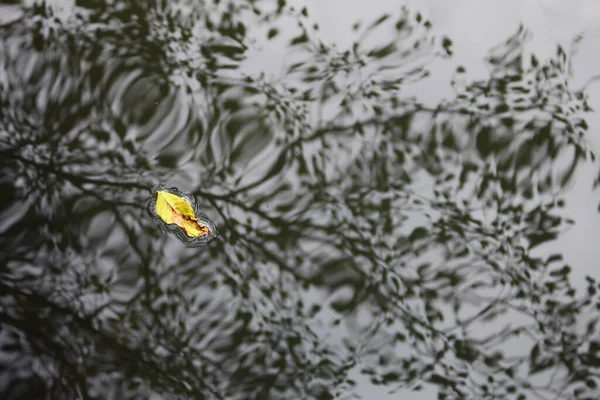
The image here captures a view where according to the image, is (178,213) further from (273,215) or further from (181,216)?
(273,215)

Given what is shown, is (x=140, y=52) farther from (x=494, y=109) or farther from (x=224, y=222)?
(x=494, y=109)

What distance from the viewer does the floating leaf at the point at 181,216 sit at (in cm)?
191

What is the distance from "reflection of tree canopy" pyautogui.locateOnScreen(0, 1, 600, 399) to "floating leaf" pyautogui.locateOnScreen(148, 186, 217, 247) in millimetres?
34

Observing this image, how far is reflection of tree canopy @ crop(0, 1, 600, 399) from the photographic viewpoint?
70.4 inches

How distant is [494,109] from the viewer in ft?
5.91

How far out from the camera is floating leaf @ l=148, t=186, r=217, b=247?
6.26 ft

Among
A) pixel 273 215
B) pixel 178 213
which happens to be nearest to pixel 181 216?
pixel 178 213

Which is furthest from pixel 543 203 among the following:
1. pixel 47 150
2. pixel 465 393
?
pixel 47 150

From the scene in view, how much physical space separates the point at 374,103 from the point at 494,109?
37 cm

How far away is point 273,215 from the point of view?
1.88 meters

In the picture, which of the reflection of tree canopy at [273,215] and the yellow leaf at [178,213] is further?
the yellow leaf at [178,213]

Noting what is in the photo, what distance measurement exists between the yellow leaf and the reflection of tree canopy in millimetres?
52

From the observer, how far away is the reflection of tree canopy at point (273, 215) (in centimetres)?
179

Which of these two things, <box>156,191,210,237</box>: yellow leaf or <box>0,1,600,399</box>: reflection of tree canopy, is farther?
<box>156,191,210,237</box>: yellow leaf
